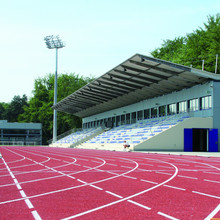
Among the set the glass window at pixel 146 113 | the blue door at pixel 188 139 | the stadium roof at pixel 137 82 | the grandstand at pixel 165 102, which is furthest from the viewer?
the glass window at pixel 146 113

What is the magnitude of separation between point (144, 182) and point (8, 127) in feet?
239

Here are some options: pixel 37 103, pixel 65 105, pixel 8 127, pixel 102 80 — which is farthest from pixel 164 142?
pixel 37 103

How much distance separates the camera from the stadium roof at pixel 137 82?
31.6m

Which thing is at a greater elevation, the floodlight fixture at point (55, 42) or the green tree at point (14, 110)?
the floodlight fixture at point (55, 42)

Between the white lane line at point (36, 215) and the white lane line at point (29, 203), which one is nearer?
the white lane line at point (36, 215)

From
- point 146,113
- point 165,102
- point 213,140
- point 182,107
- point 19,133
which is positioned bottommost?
point 19,133

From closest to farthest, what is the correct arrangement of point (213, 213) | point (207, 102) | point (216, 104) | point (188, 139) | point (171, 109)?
point (213, 213) → point (216, 104) → point (207, 102) → point (188, 139) → point (171, 109)

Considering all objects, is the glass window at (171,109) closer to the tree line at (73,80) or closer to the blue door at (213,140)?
the blue door at (213,140)

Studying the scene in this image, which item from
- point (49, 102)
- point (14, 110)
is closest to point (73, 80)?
point (49, 102)

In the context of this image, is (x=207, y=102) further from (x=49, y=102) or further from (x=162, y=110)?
(x=49, y=102)

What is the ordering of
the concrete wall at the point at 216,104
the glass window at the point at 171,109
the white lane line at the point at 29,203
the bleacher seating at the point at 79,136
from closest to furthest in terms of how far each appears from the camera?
the white lane line at the point at 29,203 → the concrete wall at the point at 216,104 → the glass window at the point at 171,109 → the bleacher seating at the point at 79,136

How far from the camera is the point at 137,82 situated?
1592 inches

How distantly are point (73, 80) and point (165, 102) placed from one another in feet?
156

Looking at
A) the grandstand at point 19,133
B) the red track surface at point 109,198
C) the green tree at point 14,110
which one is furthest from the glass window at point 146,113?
the green tree at point 14,110
